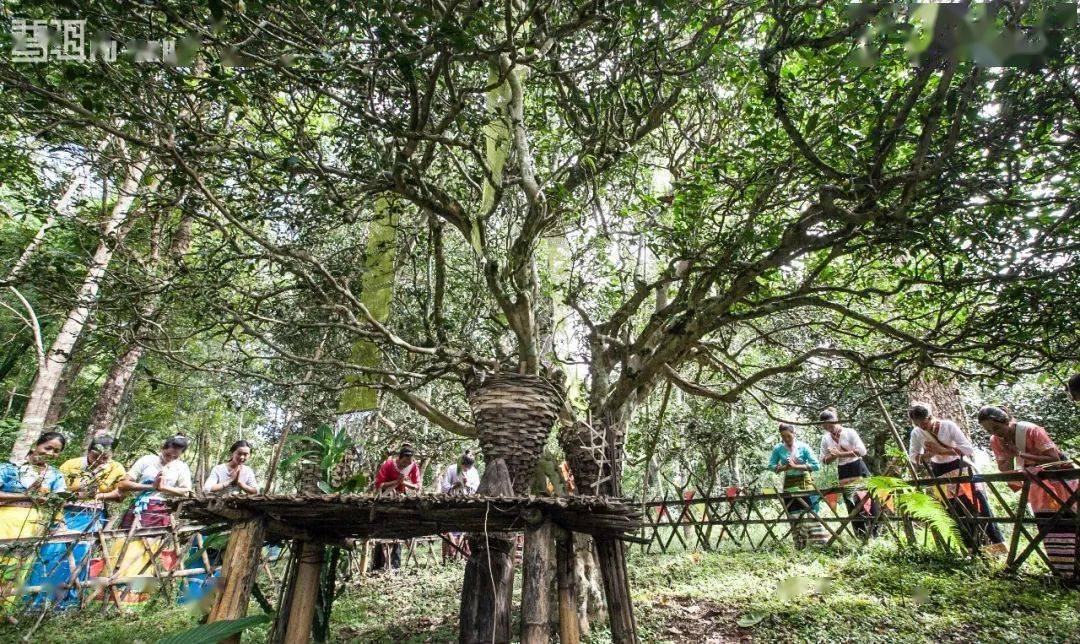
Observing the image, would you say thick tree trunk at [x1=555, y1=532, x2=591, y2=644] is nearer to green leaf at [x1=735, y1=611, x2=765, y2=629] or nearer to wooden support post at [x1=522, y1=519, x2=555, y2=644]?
wooden support post at [x1=522, y1=519, x2=555, y2=644]

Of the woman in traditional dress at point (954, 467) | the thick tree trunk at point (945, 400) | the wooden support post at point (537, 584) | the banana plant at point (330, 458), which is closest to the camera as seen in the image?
the wooden support post at point (537, 584)

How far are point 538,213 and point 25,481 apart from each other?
7.17 meters

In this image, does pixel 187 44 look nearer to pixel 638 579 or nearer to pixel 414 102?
pixel 414 102

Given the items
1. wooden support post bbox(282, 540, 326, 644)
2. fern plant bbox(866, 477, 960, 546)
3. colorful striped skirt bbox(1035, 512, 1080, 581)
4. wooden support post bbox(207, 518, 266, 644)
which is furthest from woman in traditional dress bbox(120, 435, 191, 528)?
colorful striped skirt bbox(1035, 512, 1080, 581)

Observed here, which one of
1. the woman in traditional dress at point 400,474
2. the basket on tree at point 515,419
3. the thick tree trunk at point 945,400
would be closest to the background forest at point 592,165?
the basket on tree at point 515,419

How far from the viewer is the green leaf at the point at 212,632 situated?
337 cm

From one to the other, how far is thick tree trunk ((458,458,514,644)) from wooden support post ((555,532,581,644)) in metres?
0.53

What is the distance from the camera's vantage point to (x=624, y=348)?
7027mm

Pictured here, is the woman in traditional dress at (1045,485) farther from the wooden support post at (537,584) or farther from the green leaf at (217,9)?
the green leaf at (217,9)

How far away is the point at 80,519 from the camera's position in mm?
7199

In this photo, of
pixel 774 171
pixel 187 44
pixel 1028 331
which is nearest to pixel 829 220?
pixel 774 171

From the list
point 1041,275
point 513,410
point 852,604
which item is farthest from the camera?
point 852,604

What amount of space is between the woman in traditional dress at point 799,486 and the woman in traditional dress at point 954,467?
5.66 ft

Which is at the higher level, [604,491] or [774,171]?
[774,171]
